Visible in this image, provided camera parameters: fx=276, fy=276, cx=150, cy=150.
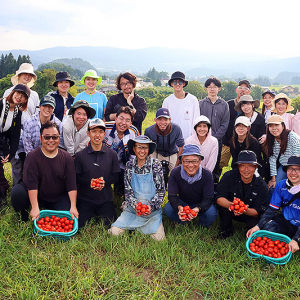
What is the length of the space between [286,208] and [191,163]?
1.66 metres

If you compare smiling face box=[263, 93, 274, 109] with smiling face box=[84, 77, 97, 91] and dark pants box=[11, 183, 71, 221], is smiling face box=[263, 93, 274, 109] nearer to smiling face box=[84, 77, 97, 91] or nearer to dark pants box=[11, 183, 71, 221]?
smiling face box=[84, 77, 97, 91]

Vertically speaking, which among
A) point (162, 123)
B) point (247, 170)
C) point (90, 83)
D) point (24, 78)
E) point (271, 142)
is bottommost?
point (247, 170)

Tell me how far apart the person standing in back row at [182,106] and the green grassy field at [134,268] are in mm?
2618

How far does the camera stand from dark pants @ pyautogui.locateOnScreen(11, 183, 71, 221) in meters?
4.70

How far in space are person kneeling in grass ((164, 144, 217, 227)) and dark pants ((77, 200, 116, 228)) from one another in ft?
3.66

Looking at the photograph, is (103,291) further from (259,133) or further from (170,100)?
(259,133)

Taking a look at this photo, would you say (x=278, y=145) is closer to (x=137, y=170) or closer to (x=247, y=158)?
(x=247, y=158)

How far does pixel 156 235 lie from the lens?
15.2ft

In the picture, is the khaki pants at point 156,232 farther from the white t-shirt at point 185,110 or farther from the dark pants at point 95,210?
the white t-shirt at point 185,110

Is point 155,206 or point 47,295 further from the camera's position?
point 155,206

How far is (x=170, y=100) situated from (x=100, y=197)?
282 centimetres

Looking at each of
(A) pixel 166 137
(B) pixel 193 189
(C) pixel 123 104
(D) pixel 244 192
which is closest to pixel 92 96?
(C) pixel 123 104

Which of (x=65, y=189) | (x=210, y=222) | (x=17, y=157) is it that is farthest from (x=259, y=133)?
(x=17, y=157)

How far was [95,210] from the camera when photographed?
5.20 m
